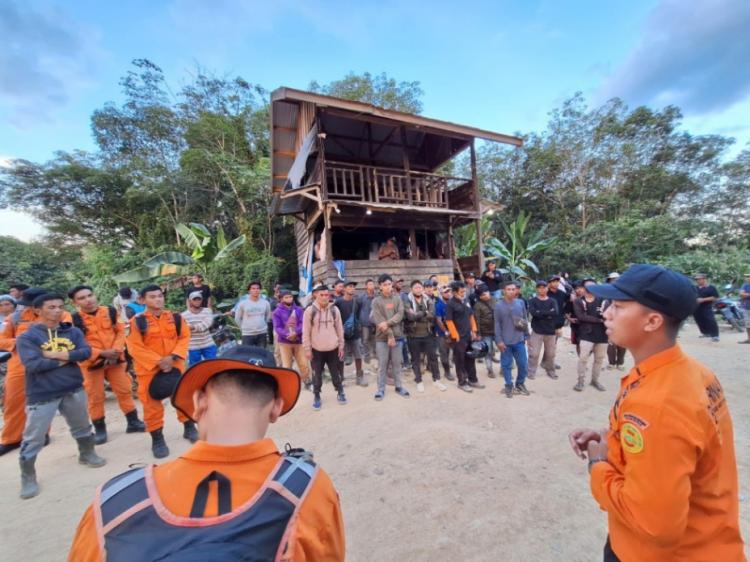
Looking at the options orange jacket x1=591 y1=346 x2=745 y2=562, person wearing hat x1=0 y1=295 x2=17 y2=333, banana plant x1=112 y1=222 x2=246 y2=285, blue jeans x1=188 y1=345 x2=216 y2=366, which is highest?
banana plant x1=112 y1=222 x2=246 y2=285

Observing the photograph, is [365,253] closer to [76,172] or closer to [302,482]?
[302,482]

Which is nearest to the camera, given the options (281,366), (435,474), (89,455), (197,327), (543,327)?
(281,366)

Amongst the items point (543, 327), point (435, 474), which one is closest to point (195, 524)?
point (435, 474)

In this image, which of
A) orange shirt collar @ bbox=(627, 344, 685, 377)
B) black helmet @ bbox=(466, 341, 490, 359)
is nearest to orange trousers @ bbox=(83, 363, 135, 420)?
black helmet @ bbox=(466, 341, 490, 359)

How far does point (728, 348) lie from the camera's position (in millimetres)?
6688

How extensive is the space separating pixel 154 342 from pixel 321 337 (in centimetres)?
202

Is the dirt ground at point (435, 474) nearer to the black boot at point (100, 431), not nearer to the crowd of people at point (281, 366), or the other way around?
the black boot at point (100, 431)

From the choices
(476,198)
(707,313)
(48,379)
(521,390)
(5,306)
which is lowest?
(521,390)

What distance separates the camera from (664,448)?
36.4 inches

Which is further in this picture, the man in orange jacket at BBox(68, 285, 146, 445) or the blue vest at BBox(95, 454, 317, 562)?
the man in orange jacket at BBox(68, 285, 146, 445)

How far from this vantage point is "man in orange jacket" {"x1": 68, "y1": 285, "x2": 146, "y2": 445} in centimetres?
374

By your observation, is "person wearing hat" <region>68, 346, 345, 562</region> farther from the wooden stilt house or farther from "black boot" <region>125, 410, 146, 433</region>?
the wooden stilt house

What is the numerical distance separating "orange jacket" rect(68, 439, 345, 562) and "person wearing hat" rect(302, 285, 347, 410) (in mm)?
3674

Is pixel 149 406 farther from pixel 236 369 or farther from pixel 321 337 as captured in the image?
pixel 236 369
